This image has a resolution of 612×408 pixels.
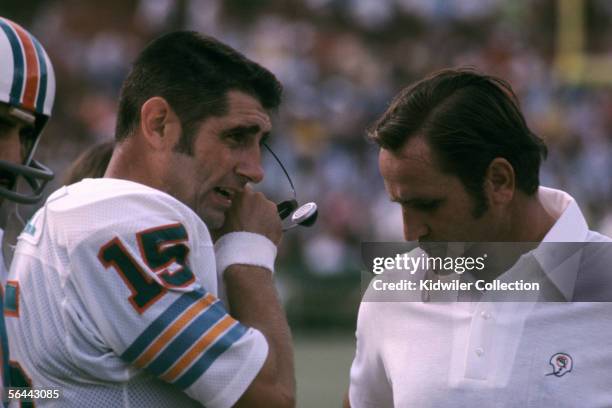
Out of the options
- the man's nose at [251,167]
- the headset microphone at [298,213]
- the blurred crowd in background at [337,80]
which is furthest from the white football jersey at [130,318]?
the blurred crowd in background at [337,80]

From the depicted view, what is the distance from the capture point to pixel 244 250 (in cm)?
245

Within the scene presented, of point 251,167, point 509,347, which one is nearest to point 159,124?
point 251,167

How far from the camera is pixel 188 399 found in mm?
2322

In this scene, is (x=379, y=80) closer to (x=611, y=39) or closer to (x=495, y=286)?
(x=611, y=39)

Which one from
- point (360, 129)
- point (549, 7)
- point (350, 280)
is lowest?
point (350, 280)

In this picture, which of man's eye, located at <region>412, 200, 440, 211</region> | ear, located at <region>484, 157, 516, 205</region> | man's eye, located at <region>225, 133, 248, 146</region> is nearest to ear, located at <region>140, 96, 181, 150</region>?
man's eye, located at <region>225, 133, 248, 146</region>

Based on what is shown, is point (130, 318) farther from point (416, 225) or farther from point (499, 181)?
point (499, 181)

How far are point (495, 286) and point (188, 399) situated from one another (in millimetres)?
754

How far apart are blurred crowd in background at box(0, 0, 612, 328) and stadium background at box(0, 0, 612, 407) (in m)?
0.02

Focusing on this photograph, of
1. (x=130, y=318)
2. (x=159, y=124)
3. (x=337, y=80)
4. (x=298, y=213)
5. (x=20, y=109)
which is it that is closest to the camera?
(x=130, y=318)

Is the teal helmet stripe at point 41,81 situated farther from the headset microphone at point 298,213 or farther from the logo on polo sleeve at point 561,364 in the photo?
the logo on polo sleeve at point 561,364

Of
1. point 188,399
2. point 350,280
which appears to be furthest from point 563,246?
point 350,280

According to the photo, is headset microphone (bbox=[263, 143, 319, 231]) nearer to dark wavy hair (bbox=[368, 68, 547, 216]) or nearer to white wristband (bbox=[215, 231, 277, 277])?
white wristband (bbox=[215, 231, 277, 277])

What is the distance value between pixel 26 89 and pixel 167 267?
2.81 ft
